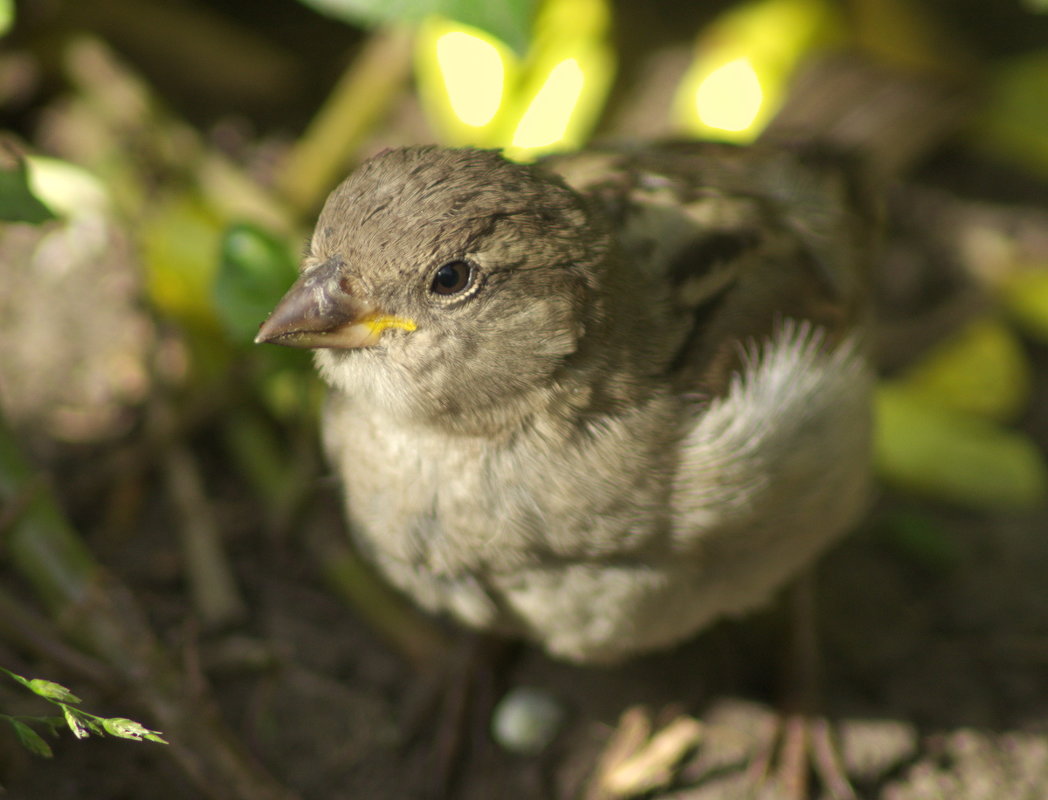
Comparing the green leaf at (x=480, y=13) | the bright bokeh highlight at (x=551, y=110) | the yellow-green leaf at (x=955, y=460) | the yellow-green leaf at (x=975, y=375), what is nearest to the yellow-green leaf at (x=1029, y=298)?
the yellow-green leaf at (x=975, y=375)

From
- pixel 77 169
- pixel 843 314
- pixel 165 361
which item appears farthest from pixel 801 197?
pixel 77 169

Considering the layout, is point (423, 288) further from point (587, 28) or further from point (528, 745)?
point (587, 28)

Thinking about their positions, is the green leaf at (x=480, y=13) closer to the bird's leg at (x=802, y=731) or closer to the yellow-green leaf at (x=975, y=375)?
the bird's leg at (x=802, y=731)

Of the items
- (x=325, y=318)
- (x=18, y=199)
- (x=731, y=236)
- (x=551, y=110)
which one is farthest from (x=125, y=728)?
(x=551, y=110)

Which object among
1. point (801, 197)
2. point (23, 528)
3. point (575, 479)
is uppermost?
point (801, 197)

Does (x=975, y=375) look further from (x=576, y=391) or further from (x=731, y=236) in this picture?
(x=576, y=391)
